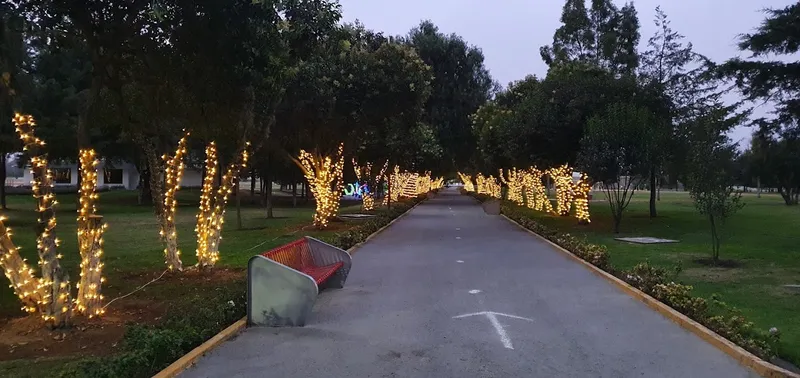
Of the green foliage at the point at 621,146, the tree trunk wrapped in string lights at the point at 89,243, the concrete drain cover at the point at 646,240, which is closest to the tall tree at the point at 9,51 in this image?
the tree trunk wrapped in string lights at the point at 89,243

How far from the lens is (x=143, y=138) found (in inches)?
476

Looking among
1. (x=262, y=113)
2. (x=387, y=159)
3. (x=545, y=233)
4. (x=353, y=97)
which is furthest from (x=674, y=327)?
(x=387, y=159)

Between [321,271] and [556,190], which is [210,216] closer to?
[321,271]

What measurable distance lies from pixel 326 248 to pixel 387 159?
3027 centimetres

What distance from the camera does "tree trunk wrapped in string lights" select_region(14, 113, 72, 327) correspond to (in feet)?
28.3

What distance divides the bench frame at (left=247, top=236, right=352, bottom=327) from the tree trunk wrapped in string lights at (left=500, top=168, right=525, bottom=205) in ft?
133

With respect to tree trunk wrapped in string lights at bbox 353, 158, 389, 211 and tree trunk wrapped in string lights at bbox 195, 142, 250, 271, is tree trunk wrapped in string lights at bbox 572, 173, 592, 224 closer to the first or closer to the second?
tree trunk wrapped in string lights at bbox 353, 158, 389, 211

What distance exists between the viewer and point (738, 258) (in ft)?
55.5

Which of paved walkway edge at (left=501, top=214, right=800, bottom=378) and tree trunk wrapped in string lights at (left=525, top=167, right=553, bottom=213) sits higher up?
tree trunk wrapped in string lights at (left=525, top=167, right=553, bottom=213)

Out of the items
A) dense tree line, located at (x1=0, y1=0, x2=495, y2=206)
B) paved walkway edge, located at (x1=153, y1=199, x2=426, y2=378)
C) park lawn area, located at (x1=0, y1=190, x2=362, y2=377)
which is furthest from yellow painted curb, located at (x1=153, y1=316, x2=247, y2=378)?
dense tree line, located at (x1=0, y1=0, x2=495, y2=206)

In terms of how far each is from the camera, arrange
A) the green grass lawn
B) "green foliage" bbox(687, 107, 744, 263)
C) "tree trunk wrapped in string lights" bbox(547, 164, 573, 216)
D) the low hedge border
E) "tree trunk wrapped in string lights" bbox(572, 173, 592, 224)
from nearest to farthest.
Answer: the low hedge border
the green grass lawn
"green foliage" bbox(687, 107, 744, 263)
"tree trunk wrapped in string lights" bbox(572, 173, 592, 224)
"tree trunk wrapped in string lights" bbox(547, 164, 573, 216)

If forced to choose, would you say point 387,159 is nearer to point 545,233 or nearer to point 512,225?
point 512,225

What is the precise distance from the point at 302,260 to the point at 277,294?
10.9 feet

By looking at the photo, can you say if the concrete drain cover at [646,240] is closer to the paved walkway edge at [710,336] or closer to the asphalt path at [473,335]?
the asphalt path at [473,335]
